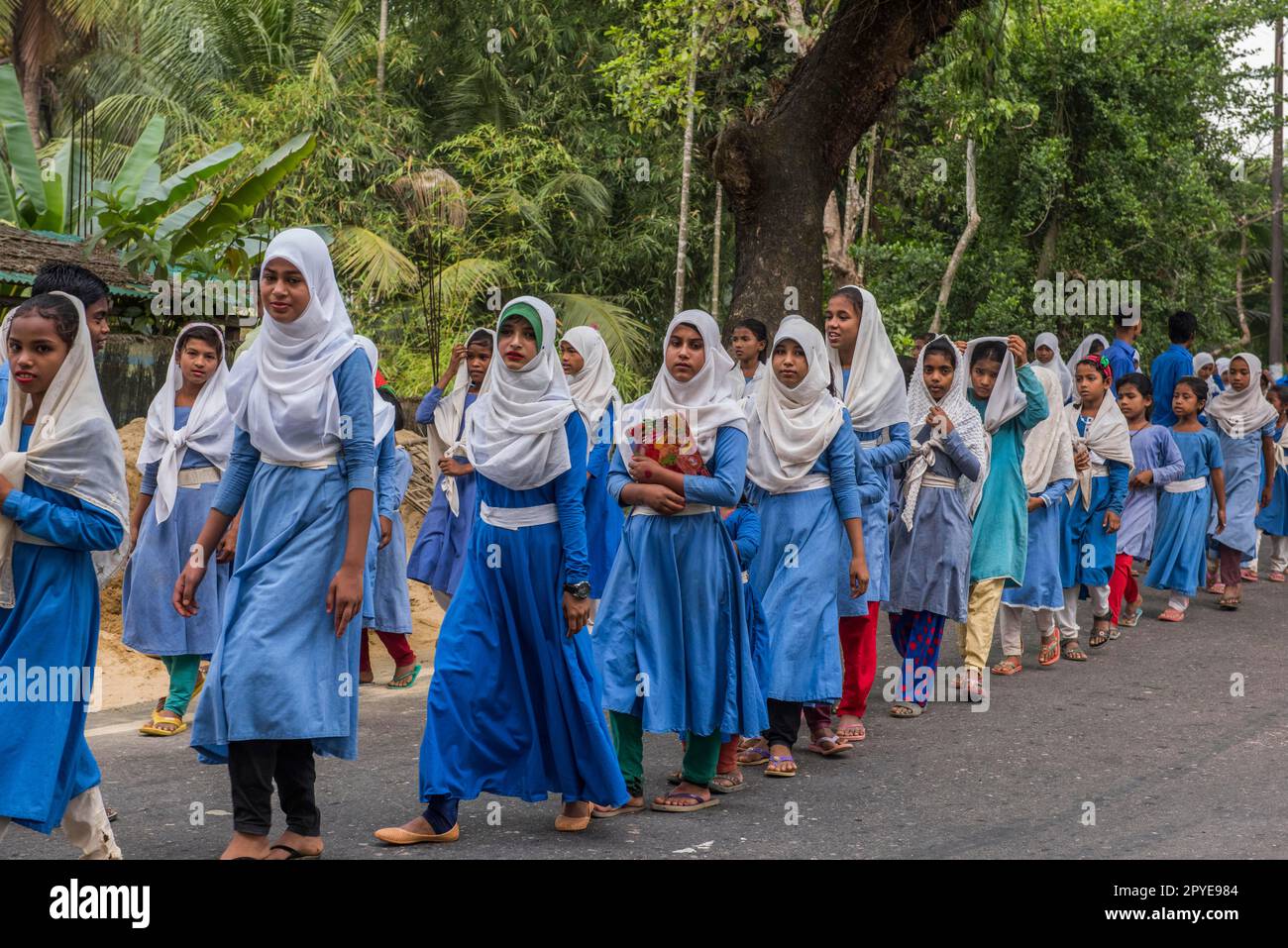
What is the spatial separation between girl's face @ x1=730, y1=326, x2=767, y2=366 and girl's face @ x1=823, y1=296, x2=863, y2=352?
1.65 meters

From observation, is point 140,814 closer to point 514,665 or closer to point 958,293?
point 514,665

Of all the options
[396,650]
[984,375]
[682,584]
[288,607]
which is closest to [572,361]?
[396,650]

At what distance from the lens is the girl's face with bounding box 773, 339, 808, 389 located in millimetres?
6691

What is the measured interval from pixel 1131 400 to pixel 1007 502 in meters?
2.77

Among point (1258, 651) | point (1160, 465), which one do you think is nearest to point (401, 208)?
point (1160, 465)

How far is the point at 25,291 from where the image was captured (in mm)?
10961

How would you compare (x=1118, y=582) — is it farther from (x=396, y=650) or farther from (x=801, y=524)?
(x=396, y=650)

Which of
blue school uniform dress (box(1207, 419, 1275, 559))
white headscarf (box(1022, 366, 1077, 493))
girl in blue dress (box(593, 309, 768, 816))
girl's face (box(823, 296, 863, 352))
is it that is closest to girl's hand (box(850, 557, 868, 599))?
girl in blue dress (box(593, 309, 768, 816))

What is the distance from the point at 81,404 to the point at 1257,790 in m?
4.97

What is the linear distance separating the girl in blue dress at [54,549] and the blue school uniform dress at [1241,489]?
10.2 m

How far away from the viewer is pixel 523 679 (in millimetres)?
5430

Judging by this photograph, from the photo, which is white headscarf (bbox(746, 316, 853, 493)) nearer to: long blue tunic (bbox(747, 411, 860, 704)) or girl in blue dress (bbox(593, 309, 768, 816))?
long blue tunic (bbox(747, 411, 860, 704))

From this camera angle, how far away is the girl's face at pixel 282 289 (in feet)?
16.1

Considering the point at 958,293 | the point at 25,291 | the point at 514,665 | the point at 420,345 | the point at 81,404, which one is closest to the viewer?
the point at 81,404
